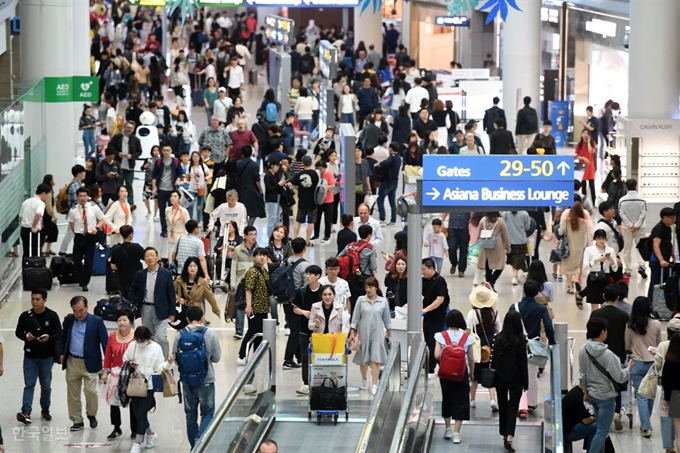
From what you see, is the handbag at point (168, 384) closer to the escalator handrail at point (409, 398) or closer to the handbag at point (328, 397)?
the handbag at point (328, 397)

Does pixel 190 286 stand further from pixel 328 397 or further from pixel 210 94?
pixel 210 94

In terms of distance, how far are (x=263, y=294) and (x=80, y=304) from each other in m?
2.27

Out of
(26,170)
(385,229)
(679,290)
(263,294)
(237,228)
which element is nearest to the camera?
(263,294)

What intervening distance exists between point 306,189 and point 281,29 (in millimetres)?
17874

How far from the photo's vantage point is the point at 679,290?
14539mm

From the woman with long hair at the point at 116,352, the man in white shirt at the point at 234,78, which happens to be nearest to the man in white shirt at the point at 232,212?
the woman with long hair at the point at 116,352

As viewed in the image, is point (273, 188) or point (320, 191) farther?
point (273, 188)

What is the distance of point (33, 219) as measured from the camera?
17.4 meters

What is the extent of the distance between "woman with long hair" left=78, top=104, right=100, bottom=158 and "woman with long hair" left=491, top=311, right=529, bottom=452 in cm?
1605

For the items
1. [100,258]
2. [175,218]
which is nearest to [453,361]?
[175,218]

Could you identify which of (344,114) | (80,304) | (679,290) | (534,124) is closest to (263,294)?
(80,304)

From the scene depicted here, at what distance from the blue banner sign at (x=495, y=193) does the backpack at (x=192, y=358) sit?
2.24 m

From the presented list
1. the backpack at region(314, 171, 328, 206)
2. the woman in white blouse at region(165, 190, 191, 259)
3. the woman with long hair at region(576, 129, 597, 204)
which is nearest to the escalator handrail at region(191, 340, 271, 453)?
the woman in white blouse at region(165, 190, 191, 259)

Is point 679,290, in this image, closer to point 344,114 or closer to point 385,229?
point 385,229
